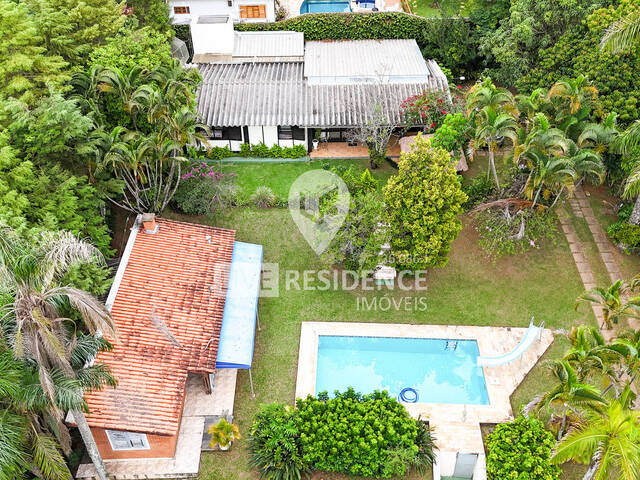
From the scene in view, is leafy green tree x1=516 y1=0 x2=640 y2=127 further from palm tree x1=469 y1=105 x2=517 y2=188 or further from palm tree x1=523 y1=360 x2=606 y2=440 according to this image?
palm tree x1=523 y1=360 x2=606 y2=440

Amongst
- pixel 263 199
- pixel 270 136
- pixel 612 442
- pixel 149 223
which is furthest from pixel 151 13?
pixel 612 442

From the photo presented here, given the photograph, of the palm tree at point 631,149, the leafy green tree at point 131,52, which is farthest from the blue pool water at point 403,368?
the leafy green tree at point 131,52

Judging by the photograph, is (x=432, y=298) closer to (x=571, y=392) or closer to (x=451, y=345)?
(x=451, y=345)

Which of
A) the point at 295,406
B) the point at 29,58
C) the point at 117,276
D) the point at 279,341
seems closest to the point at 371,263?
the point at 279,341

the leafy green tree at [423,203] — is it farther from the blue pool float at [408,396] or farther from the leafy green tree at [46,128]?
the leafy green tree at [46,128]

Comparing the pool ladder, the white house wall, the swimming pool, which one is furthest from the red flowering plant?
the swimming pool

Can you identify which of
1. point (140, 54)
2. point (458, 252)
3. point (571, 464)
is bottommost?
point (571, 464)

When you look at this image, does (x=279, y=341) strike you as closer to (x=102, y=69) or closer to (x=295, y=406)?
(x=295, y=406)
